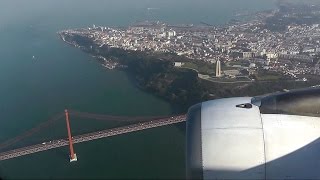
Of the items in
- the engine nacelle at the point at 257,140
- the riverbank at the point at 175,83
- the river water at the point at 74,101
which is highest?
the engine nacelle at the point at 257,140

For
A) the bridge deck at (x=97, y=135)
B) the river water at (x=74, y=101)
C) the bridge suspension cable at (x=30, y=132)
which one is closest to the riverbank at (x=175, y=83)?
the river water at (x=74, y=101)

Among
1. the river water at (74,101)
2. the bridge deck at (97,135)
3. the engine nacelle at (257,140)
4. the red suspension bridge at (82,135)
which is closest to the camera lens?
the engine nacelle at (257,140)

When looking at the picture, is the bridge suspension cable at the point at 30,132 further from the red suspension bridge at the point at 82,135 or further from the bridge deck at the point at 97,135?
the bridge deck at the point at 97,135

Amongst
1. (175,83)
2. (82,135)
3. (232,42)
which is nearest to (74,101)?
(82,135)

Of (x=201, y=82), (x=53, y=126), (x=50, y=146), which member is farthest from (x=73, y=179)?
(x=201, y=82)

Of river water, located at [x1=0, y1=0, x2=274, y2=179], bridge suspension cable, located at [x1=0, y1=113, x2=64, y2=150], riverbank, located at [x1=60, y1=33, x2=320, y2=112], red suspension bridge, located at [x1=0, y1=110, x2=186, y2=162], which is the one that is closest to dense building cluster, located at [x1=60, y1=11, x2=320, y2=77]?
riverbank, located at [x1=60, y1=33, x2=320, y2=112]

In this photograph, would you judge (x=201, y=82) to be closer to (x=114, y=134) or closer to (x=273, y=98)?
(x=114, y=134)

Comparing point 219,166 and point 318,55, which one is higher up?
point 219,166

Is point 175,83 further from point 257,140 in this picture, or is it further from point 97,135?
point 257,140
